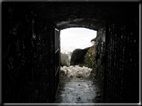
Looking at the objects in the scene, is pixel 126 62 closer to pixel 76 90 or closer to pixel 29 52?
pixel 29 52

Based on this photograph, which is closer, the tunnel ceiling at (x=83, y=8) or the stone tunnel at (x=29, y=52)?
the stone tunnel at (x=29, y=52)

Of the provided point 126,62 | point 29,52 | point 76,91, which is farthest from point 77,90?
point 29,52

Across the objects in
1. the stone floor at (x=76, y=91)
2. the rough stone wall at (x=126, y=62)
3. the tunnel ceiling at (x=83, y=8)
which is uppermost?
the tunnel ceiling at (x=83, y=8)

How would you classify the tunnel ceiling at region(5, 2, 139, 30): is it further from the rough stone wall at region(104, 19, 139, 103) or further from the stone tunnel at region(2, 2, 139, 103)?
Result: the rough stone wall at region(104, 19, 139, 103)

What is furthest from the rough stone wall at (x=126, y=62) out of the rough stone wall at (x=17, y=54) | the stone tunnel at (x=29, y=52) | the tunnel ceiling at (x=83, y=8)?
the rough stone wall at (x=17, y=54)

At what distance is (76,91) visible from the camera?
7.41 meters

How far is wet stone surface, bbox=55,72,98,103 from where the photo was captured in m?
6.34

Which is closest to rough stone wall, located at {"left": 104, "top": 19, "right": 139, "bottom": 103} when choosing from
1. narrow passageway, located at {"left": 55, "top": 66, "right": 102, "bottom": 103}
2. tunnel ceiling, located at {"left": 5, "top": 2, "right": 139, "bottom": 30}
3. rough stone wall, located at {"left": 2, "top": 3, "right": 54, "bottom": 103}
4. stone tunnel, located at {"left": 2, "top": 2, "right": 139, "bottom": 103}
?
stone tunnel, located at {"left": 2, "top": 2, "right": 139, "bottom": 103}

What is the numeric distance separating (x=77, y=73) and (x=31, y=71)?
25.2 ft

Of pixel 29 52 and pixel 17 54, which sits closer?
pixel 17 54

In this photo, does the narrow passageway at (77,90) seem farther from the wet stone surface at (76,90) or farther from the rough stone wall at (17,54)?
the rough stone wall at (17,54)

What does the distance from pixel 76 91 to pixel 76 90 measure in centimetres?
16

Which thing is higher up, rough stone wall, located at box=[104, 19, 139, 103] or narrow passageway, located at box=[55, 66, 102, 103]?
rough stone wall, located at box=[104, 19, 139, 103]

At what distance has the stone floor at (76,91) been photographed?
6340 mm
